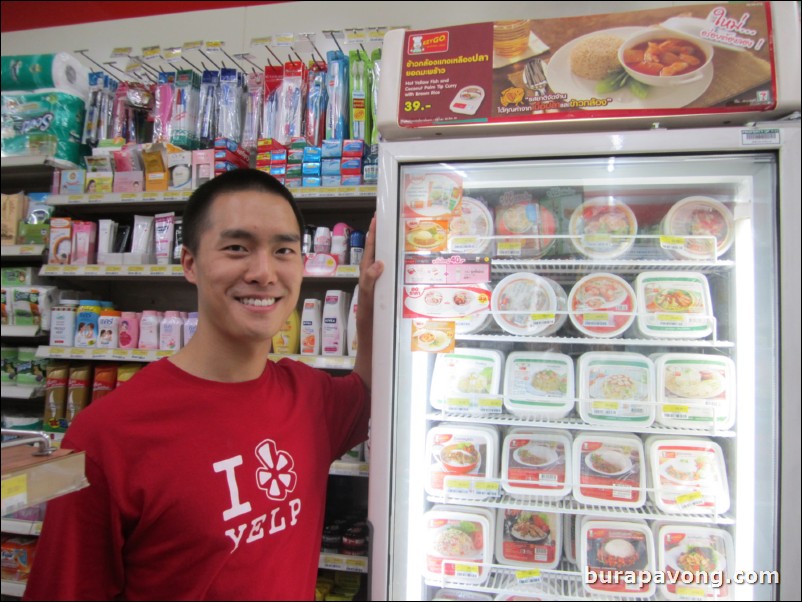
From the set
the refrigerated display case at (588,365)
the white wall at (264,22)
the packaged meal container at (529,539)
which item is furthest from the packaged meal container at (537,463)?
the white wall at (264,22)

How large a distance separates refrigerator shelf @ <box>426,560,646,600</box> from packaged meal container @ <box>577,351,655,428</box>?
1.66ft

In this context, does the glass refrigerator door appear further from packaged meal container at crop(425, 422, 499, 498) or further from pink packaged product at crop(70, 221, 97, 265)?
pink packaged product at crop(70, 221, 97, 265)

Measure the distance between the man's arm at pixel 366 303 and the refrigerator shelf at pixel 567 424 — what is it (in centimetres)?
29

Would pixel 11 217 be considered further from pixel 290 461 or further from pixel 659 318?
pixel 659 318

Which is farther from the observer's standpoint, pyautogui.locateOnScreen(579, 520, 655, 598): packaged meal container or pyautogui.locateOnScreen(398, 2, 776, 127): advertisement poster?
pyautogui.locateOnScreen(579, 520, 655, 598): packaged meal container

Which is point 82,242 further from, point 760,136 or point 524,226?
point 760,136

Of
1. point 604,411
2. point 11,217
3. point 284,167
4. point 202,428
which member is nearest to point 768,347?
point 604,411

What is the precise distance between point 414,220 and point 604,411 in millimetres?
889

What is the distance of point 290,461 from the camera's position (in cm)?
144

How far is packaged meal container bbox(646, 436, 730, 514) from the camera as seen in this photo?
1650mm

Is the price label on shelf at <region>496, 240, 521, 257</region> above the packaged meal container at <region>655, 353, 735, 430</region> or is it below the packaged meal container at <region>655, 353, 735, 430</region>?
above

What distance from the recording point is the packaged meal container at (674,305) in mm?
1725

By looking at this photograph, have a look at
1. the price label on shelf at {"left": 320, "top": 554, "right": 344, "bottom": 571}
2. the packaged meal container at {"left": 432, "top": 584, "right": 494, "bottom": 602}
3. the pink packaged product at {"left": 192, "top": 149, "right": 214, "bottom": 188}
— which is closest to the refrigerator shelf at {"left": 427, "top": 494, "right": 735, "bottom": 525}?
the packaged meal container at {"left": 432, "top": 584, "right": 494, "bottom": 602}

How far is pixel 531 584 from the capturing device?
1.70 m
